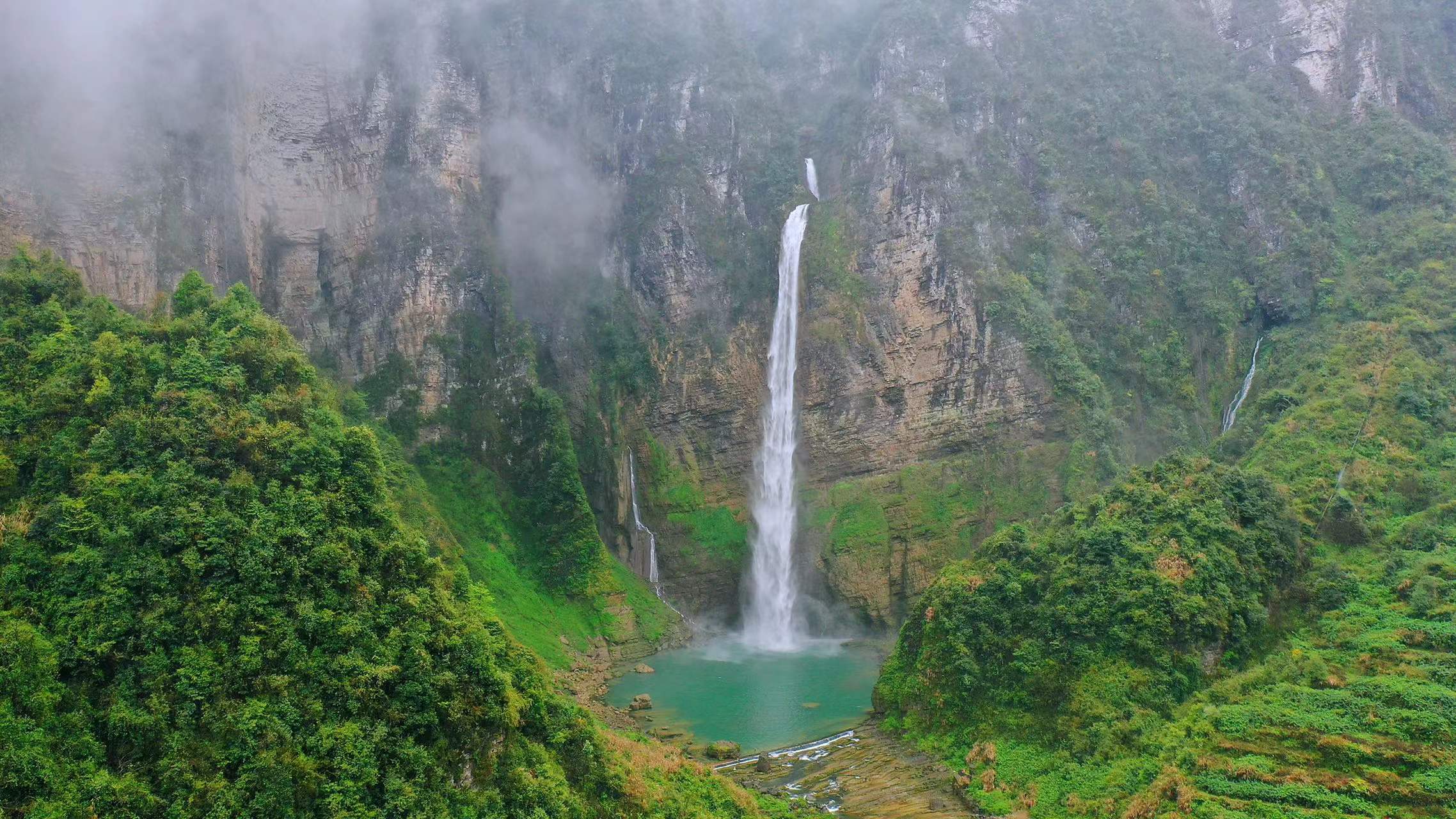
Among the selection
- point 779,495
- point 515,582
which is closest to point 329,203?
point 515,582

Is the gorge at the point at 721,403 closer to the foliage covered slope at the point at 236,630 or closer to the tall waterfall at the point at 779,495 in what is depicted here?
the foliage covered slope at the point at 236,630

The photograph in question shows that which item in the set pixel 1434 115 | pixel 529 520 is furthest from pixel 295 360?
pixel 1434 115

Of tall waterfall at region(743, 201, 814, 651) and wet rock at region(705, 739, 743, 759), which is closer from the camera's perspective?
wet rock at region(705, 739, 743, 759)

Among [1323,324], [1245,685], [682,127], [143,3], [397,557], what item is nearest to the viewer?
[397,557]

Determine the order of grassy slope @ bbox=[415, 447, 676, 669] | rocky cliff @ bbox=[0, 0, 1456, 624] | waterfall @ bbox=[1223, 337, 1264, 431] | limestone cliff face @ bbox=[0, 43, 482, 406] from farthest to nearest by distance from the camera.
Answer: waterfall @ bbox=[1223, 337, 1264, 431]
rocky cliff @ bbox=[0, 0, 1456, 624]
grassy slope @ bbox=[415, 447, 676, 669]
limestone cliff face @ bbox=[0, 43, 482, 406]

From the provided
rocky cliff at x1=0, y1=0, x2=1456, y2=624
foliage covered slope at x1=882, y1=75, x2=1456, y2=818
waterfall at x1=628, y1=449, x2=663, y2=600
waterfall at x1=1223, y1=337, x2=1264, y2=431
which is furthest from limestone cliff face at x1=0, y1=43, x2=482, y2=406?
waterfall at x1=1223, y1=337, x2=1264, y2=431

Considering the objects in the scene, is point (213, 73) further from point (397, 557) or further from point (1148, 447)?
point (1148, 447)

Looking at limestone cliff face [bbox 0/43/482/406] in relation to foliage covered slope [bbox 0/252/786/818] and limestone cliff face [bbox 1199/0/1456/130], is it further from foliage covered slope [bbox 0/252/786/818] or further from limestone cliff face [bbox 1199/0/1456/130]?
limestone cliff face [bbox 1199/0/1456/130]
